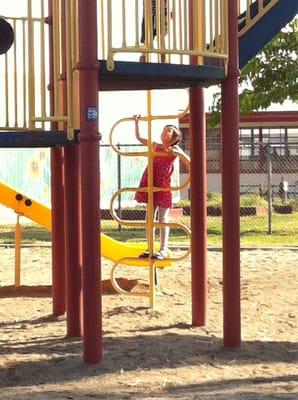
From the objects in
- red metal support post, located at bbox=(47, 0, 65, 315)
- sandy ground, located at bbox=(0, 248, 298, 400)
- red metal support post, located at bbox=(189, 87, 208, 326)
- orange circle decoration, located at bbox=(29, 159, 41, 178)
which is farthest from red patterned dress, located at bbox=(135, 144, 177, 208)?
orange circle decoration, located at bbox=(29, 159, 41, 178)

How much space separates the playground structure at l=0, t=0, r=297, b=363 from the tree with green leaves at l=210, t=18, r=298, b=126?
8275mm

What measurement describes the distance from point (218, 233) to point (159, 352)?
10280 millimetres

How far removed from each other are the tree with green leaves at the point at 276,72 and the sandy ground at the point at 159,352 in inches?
263

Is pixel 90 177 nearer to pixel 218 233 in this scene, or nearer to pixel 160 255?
pixel 160 255

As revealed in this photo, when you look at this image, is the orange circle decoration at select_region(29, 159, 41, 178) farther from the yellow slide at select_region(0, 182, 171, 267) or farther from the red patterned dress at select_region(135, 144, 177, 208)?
the red patterned dress at select_region(135, 144, 177, 208)

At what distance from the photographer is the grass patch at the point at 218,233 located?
14.0 m

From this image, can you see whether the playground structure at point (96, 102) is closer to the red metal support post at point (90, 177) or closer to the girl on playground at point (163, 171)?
the red metal support post at point (90, 177)

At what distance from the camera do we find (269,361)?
203 inches

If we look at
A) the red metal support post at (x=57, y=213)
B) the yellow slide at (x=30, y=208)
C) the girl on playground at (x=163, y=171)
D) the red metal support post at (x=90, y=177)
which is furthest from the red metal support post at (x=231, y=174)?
the yellow slide at (x=30, y=208)

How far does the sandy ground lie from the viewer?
4.48 metres

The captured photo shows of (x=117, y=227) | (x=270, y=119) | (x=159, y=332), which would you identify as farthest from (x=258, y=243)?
(x=270, y=119)

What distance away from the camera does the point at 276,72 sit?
47.5 feet

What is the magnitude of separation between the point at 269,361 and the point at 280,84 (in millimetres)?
9999

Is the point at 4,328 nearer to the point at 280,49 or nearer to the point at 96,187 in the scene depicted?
the point at 96,187
